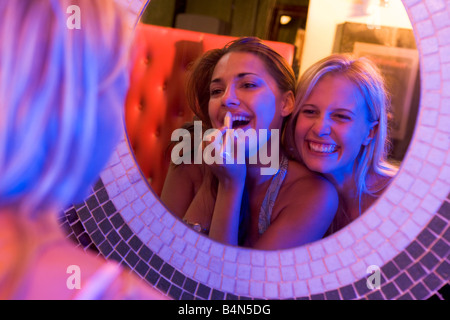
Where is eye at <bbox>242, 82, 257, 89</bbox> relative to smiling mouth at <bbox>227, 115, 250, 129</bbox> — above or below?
above

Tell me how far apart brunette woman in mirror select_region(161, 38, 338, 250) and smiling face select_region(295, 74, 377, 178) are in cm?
3

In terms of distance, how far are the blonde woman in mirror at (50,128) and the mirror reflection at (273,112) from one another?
328 millimetres

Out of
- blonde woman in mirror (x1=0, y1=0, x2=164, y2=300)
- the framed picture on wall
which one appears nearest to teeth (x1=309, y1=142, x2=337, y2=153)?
the framed picture on wall

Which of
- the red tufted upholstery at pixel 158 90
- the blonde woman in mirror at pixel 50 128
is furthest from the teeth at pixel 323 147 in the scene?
the blonde woman in mirror at pixel 50 128

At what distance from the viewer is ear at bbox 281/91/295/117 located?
813 mm

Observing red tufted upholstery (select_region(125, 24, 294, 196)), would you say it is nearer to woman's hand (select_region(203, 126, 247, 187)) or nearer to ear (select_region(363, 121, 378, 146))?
woman's hand (select_region(203, 126, 247, 187))

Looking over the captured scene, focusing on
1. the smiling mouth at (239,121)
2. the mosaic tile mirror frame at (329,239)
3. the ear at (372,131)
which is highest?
the ear at (372,131)

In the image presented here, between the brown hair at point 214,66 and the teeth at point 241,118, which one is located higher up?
the brown hair at point 214,66

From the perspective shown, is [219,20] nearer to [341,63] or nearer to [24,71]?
[341,63]

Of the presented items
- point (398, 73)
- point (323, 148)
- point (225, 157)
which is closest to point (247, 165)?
point (225, 157)

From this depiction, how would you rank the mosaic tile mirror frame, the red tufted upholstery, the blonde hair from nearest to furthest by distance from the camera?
the blonde hair < the mosaic tile mirror frame < the red tufted upholstery

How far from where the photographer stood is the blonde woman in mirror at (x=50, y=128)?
0.49m

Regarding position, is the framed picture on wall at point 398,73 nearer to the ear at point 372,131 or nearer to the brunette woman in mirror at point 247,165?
the ear at point 372,131

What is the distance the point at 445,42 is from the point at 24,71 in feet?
2.15
